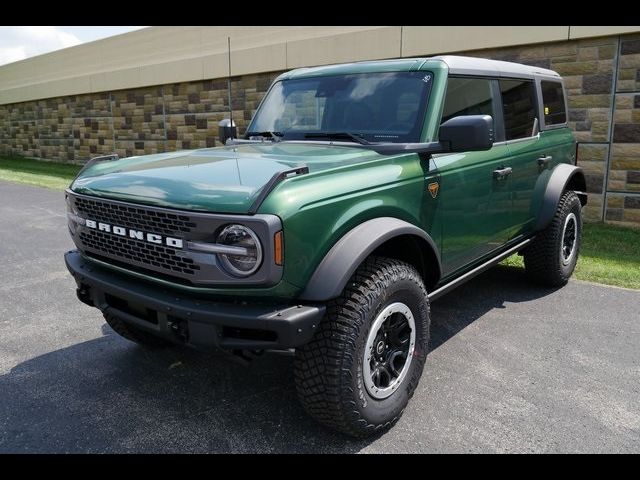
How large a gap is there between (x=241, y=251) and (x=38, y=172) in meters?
16.6

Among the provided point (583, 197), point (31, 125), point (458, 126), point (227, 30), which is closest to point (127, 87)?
point (227, 30)

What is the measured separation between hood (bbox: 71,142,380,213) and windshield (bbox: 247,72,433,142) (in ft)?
0.90

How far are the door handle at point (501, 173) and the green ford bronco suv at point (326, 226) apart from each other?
0.07 ft

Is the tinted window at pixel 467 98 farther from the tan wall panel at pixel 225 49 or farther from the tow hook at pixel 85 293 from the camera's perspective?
the tan wall panel at pixel 225 49

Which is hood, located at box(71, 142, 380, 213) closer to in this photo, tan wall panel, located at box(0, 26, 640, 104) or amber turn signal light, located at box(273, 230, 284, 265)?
amber turn signal light, located at box(273, 230, 284, 265)

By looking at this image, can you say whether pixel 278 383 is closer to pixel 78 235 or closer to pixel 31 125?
pixel 78 235

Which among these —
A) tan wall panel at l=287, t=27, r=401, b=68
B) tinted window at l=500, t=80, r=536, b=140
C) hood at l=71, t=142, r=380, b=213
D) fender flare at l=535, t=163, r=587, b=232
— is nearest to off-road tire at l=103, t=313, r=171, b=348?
hood at l=71, t=142, r=380, b=213

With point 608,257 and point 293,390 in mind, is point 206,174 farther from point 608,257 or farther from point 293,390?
point 608,257

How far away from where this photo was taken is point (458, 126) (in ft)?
10.4

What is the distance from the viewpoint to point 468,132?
3.16 metres

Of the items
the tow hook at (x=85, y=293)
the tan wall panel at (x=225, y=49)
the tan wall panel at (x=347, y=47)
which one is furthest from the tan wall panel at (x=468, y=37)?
the tow hook at (x=85, y=293)

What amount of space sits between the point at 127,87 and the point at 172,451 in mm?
14624

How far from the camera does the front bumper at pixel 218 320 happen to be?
2428mm

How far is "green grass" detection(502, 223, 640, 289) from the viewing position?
5.60 m
